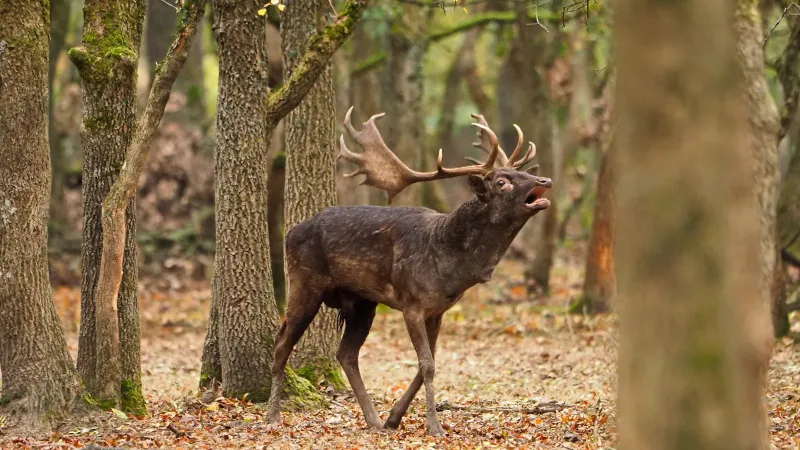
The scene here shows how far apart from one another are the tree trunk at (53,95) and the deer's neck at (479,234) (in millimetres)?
13522

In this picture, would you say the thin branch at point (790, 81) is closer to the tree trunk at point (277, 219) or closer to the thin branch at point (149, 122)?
the tree trunk at point (277, 219)

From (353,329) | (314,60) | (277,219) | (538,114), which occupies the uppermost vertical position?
(538,114)

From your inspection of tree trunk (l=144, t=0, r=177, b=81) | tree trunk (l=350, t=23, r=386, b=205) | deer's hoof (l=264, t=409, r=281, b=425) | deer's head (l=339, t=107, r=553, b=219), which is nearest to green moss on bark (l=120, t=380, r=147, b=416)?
deer's hoof (l=264, t=409, r=281, b=425)

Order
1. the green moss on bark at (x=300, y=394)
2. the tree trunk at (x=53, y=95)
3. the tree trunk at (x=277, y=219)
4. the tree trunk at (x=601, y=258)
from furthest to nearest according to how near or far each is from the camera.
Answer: the tree trunk at (x=53, y=95) → the tree trunk at (x=601, y=258) → the tree trunk at (x=277, y=219) → the green moss on bark at (x=300, y=394)

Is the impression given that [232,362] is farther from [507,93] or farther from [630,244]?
[507,93]

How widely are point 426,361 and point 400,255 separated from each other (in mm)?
1030

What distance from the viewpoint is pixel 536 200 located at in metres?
9.69

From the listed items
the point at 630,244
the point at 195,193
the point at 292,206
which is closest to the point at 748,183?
the point at 630,244

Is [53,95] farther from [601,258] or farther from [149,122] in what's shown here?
[149,122]

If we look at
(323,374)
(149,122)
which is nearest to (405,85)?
(323,374)

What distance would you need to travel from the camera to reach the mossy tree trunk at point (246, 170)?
10625mm

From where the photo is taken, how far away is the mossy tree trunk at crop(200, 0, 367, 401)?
10625mm

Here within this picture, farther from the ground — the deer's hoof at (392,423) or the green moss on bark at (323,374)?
the green moss on bark at (323,374)

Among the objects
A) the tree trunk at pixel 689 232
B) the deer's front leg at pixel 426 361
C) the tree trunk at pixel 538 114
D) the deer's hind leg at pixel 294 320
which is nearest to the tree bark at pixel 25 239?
the deer's hind leg at pixel 294 320
